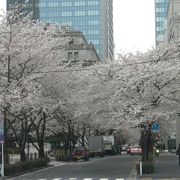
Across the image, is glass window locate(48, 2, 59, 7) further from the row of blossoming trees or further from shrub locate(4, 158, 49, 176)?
the row of blossoming trees

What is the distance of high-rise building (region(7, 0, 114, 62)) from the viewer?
505 ft

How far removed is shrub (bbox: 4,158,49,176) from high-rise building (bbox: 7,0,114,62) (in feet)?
361

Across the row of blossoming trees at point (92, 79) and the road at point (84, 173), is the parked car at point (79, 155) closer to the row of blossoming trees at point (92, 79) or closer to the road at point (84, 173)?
the road at point (84, 173)

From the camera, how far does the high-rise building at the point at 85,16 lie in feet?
505

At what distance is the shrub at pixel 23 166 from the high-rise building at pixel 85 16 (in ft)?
361

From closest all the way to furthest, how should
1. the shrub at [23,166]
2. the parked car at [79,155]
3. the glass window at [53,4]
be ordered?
the shrub at [23,166] → the parked car at [79,155] → the glass window at [53,4]

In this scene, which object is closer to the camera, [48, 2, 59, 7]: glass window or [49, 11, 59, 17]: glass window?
[49, 11, 59, 17]: glass window

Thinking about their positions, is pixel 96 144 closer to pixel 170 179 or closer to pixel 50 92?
pixel 50 92

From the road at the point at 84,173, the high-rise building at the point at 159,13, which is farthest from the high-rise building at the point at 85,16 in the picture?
the road at the point at 84,173

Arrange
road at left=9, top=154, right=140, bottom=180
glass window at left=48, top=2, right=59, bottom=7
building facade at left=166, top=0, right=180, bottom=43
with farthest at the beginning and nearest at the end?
glass window at left=48, top=2, right=59, bottom=7 → building facade at left=166, top=0, right=180, bottom=43 → road at left=9, top=154, right=140, bottom=180

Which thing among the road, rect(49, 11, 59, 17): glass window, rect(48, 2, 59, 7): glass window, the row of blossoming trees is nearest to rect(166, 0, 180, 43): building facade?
the row of blossoming trees

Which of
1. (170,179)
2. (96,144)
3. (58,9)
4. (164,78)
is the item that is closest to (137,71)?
(164,78)

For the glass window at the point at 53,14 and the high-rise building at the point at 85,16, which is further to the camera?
the high-rise building at the point at 85,16

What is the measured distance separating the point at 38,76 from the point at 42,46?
2410mm
